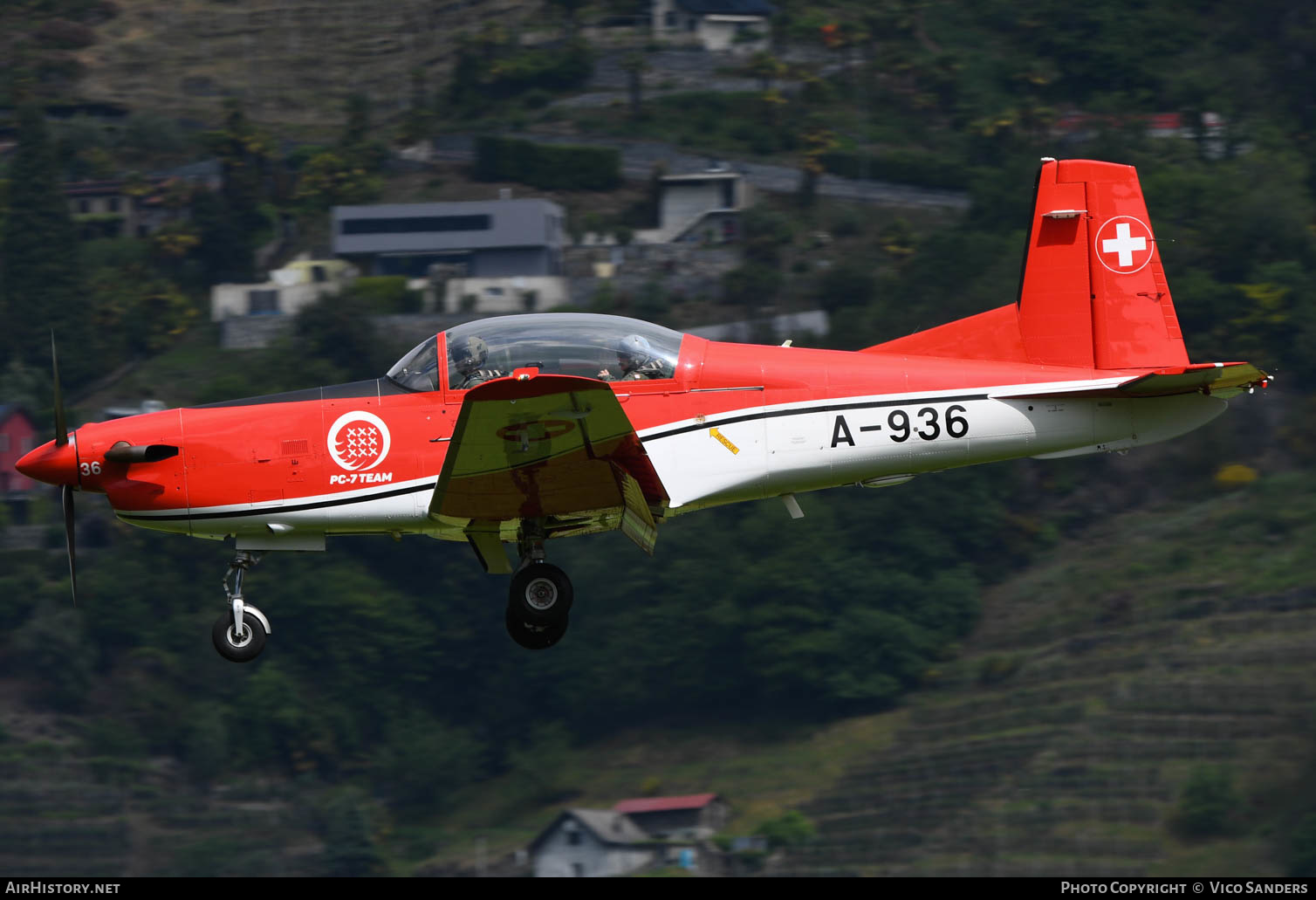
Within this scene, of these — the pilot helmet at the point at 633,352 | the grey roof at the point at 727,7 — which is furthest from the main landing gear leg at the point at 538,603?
the grey roof at the point at 727,7

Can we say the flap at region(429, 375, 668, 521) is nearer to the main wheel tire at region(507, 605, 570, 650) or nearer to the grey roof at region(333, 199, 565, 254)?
the main wheel tire at region(507, 605, 570, 650)

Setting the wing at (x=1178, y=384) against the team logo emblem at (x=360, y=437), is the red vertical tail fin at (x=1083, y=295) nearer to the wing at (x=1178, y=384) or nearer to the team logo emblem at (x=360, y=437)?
the wing at (x=1178, y=384)

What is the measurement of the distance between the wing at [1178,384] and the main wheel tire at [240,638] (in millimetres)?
5487

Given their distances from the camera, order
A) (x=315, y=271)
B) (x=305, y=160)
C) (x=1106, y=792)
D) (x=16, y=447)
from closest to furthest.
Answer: (x=1106, y=792) → (x=16, y=447) → (x=315, y=271) → (x=305, y=160)

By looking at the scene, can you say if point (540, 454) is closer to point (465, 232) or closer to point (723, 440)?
point (723, 440)

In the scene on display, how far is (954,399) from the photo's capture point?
11.9 m

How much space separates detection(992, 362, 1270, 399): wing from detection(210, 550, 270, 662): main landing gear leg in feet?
17.9

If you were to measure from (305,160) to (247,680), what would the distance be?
46414mm

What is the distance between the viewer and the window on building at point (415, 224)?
87.9 m

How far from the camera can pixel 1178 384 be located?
463 inches

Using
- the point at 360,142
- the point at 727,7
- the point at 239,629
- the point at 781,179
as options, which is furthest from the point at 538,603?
the point at 727,7

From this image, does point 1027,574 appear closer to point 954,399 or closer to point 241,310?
point 241,310

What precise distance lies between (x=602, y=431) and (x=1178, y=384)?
4.25m

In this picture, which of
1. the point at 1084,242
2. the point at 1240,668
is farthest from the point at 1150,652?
the point at 1084,242
